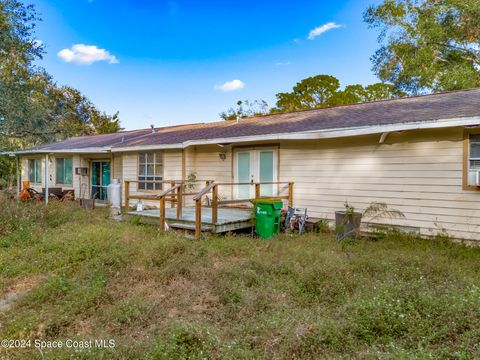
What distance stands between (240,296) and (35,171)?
16.3 m

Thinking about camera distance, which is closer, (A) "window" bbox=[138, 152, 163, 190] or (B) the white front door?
(B) the white front door

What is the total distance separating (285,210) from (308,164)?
1.34 meters

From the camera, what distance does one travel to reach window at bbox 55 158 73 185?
15.0 meters

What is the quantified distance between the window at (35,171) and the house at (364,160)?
23.3 ft

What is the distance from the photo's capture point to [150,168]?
11508 millimetres

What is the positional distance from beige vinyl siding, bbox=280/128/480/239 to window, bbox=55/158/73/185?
10.9 metres

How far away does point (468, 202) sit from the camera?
6.15 m

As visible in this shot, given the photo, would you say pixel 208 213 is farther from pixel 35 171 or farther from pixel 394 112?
pixel 35 171

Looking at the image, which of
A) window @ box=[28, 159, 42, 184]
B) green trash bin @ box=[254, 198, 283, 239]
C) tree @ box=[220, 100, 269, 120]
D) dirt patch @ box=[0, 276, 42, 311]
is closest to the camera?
dirt patch @ box=[0, 276, 42, 311]

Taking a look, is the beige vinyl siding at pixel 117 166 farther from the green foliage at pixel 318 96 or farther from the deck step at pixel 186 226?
the green foliage at pixel 318 96

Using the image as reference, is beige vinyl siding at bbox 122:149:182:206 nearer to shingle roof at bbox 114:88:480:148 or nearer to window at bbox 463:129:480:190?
shingle roof at bbox 114:88:480:148

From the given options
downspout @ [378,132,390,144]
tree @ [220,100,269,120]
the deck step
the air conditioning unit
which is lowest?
the deck step

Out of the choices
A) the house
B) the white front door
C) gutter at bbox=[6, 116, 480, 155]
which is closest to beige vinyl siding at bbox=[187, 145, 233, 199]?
the house

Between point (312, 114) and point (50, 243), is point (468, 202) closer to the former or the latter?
point (312, 114)
